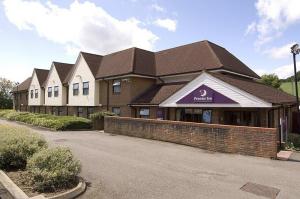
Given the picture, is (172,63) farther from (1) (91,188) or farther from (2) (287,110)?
(1) (91,188)

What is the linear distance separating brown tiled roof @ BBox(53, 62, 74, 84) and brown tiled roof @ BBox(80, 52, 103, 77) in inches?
269

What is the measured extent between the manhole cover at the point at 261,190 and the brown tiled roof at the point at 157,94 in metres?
14.9

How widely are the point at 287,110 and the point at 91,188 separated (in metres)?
20.7

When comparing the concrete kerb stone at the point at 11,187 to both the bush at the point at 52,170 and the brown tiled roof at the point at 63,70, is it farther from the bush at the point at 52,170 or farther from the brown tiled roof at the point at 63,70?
the brown tiled roof at the point at 63,70

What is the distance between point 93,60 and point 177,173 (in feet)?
87.3

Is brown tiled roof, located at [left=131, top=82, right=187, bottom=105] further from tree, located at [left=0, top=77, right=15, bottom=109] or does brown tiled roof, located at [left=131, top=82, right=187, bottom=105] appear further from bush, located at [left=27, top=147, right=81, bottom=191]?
tree, located at [left=0, top=77, right=15, bottom=109]

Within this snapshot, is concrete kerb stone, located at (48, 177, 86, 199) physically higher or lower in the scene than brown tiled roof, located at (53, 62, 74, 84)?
lower

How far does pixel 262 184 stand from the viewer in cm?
870

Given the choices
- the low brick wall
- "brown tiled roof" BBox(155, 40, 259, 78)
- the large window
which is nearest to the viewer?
the low brick wall

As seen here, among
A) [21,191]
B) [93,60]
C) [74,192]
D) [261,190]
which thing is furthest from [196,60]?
[21,191]

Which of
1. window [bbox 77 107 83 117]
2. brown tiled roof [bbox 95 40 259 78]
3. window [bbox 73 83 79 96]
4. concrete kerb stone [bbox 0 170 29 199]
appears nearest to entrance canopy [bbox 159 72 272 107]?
brown tiled roof [bbox 95 40 259 78]

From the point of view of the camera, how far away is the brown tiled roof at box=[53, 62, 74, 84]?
40.2m

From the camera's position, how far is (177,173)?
9750 mm

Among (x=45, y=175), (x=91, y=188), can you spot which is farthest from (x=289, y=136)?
(x=45, y=175)
